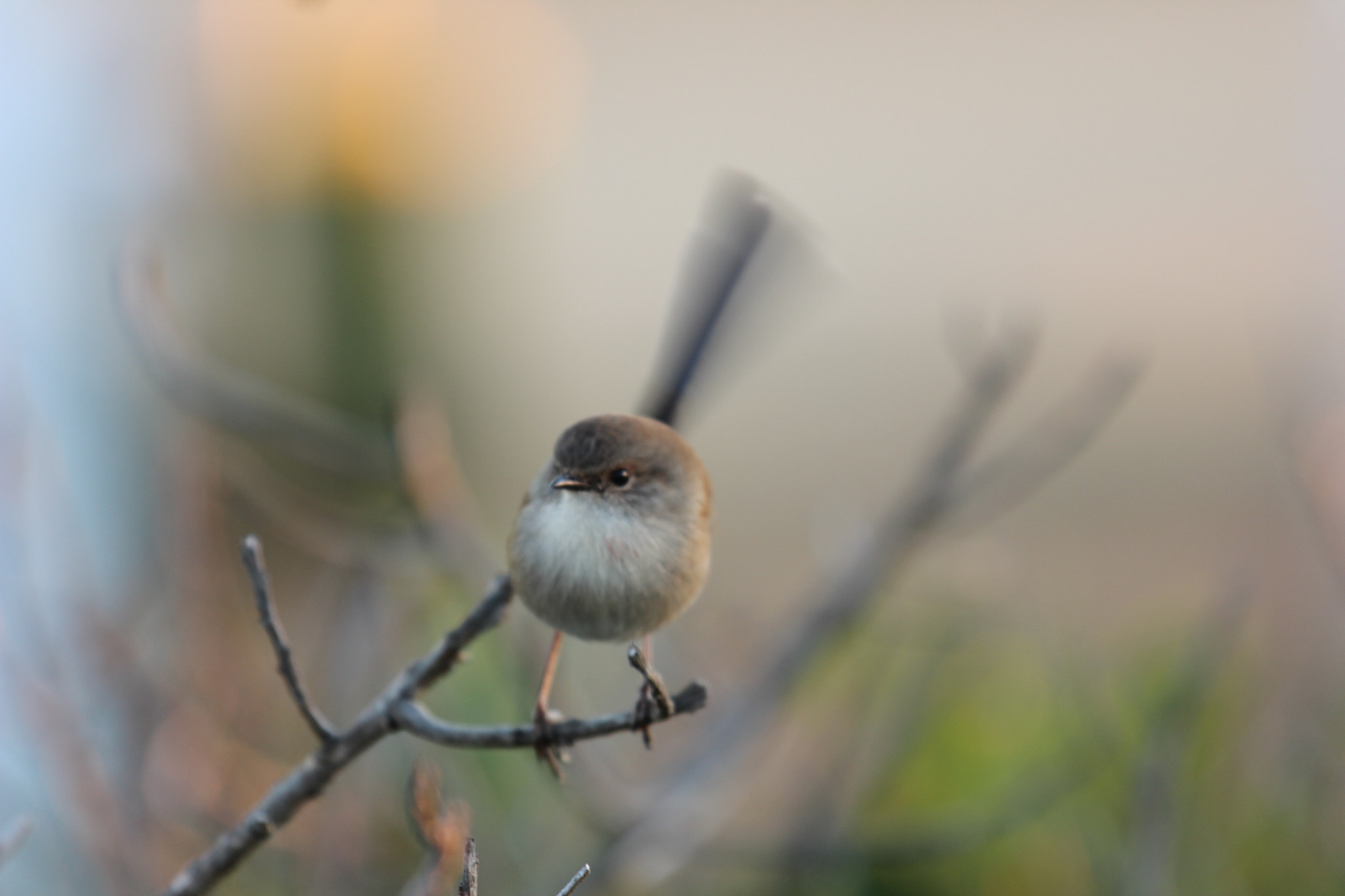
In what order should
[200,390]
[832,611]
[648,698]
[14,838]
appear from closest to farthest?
[14,838] < [648,698] < [200,390] < [832,611]

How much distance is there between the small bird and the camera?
2.83ft

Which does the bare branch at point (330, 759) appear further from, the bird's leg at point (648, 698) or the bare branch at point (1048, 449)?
the bare branch at point (1048, 449)

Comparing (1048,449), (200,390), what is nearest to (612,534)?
(200,390)

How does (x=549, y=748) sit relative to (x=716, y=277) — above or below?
below

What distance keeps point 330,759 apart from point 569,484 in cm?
29

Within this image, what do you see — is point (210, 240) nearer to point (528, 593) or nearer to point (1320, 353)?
point (1320, 353)

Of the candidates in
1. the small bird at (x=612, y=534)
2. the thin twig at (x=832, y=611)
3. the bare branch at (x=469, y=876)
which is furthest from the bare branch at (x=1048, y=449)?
the bare branch at (x=469, y=876)

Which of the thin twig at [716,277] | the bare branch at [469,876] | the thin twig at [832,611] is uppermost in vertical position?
the thin twig at [716,277]

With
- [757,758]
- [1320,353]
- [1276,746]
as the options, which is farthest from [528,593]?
[1320,353]

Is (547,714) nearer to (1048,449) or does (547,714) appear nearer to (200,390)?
(200,390)

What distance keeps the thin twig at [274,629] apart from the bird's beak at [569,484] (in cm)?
26

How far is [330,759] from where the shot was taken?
0.88m

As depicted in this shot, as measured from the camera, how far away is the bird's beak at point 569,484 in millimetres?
1000

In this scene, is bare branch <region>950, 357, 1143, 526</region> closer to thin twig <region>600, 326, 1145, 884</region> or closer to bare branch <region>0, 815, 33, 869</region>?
thin twig <region>600, 326, 1145, 884</region>
